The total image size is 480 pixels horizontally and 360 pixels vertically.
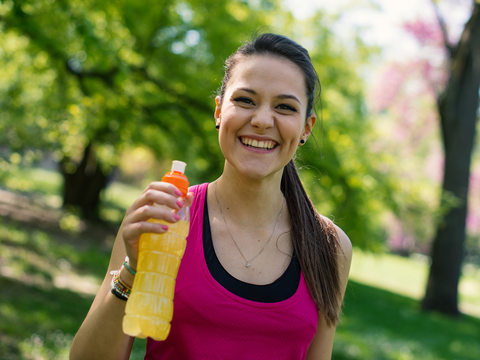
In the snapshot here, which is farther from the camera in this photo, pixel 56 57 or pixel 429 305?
pixel 429 305

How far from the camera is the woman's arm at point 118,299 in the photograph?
1452 mm

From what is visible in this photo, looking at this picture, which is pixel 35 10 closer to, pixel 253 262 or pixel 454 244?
pixel 253 262

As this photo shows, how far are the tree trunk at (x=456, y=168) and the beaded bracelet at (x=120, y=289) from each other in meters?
12.4

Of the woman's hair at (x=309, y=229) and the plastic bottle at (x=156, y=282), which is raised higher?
the woman's hair at (x=309, y=229)

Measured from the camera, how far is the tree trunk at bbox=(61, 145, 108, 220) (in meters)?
16.6

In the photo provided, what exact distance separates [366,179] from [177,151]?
6153 mm

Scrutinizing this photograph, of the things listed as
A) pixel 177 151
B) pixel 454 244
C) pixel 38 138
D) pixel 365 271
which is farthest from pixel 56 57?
pixel 365 271

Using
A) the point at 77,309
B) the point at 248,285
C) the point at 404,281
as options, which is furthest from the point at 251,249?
the point at 404,281

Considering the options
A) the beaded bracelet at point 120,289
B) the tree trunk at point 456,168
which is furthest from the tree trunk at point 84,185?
the beaded bracelet at point 120,289

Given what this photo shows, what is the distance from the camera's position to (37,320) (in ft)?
20.9

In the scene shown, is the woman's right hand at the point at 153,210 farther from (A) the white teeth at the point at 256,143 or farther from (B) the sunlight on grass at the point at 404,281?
(B) the sunlight on grass at the point at 404,281

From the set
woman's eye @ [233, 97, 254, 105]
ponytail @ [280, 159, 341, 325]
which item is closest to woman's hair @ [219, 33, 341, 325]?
ponytail @ [280, 159, 341, 325]

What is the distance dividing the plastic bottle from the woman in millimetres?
49

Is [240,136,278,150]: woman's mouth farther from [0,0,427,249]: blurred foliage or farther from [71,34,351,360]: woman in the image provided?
[0,0,427,249]: blurred foliage
